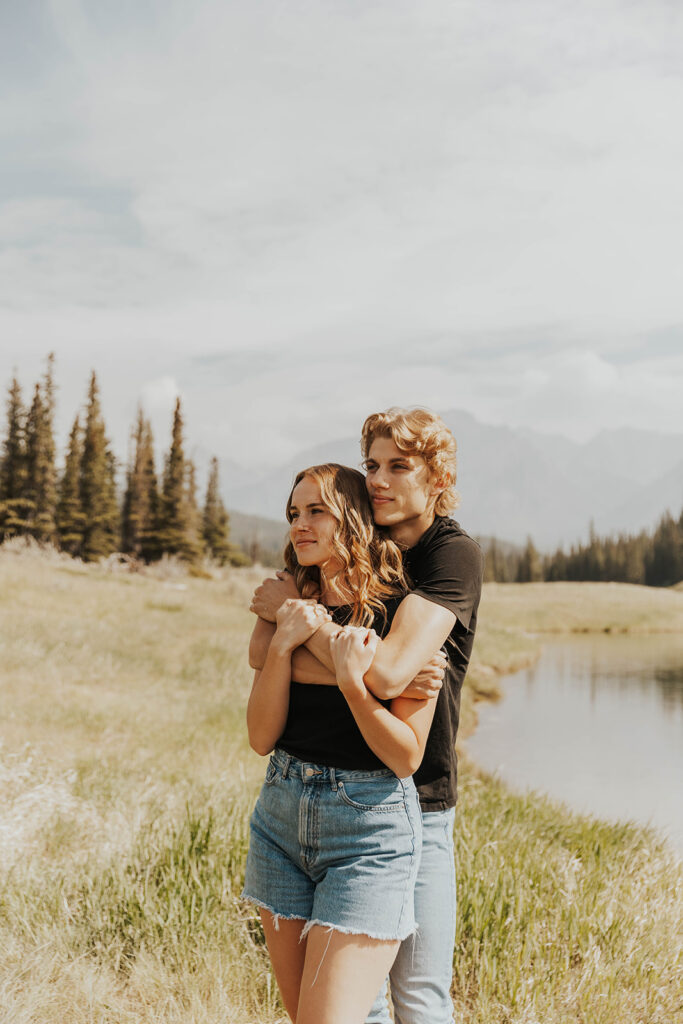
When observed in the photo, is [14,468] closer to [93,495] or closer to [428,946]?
[93,495]

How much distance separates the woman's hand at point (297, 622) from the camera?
2.39 metres

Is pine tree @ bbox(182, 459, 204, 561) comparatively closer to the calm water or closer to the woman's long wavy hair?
the calm water

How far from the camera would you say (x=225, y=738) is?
10.6m

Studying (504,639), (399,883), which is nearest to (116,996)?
(399,883)

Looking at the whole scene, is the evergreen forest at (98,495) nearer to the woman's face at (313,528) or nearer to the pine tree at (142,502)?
the pine tree at (142,502)

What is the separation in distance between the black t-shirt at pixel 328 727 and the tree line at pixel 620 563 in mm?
90409

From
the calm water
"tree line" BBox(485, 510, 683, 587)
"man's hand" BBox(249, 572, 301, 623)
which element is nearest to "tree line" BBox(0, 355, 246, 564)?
the calm water

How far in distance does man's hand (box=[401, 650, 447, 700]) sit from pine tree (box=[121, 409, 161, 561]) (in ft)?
141

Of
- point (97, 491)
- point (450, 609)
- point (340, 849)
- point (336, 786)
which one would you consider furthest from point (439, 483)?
point (97, 491)

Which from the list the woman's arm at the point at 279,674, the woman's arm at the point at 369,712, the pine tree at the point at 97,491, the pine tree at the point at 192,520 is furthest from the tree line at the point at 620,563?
the woman's arm at the point at 369,712

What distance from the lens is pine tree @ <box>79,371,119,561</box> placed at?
4647 cm

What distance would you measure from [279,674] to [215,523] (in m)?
51.3

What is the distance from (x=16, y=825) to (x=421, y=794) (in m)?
4.70

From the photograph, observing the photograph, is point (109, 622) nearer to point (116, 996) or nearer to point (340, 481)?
point (116, 996)
